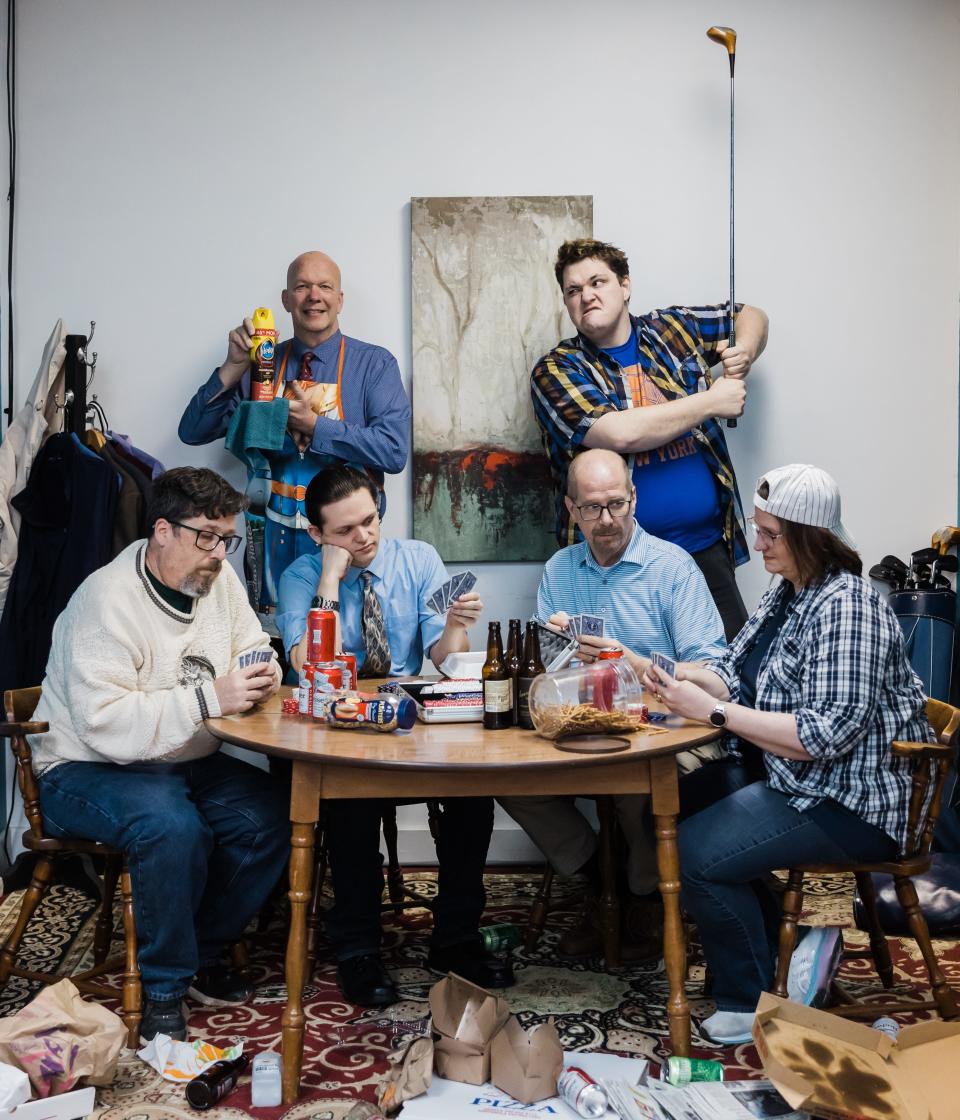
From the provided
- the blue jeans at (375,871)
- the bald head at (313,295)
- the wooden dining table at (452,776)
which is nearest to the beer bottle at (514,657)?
the wooden dining table at (452,776)

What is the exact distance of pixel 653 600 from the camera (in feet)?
10.4

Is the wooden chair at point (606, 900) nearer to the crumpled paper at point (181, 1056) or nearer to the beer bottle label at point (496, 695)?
the beer bottle label at point (496, 695)

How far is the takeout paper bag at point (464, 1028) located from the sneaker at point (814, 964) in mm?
616

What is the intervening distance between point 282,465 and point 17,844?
156cm

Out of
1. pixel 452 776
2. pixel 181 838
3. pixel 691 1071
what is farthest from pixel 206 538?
pixel 691 1071

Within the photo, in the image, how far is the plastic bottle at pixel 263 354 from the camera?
12.0ft

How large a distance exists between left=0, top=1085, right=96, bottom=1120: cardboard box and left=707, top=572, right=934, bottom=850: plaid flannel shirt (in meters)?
1.52

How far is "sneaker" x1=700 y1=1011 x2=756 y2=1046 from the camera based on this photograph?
258 centimetres

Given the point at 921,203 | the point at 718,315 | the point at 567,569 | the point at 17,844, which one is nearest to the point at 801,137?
the point at 921,203

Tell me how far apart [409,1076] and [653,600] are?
1371 mm

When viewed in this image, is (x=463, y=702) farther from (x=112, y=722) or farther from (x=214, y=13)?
(x=214, y=13)

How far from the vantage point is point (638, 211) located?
402 cm

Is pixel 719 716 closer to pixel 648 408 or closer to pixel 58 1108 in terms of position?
pixel 648 408

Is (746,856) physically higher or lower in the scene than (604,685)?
lower
